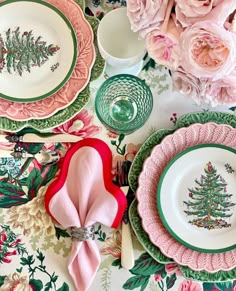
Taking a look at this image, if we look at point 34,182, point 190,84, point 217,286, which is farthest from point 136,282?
point 190,84

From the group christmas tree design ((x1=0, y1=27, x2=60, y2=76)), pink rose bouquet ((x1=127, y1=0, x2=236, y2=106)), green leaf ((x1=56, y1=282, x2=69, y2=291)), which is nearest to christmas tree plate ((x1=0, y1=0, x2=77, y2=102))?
christmas tree design ((x1=0, y1=27, x2=60, y2=76))

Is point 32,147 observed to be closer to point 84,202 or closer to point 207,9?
point 84,202

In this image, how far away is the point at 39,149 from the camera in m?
1.01

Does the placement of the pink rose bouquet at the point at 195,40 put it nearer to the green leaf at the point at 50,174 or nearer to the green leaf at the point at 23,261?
the green leaf at the point at 50,174

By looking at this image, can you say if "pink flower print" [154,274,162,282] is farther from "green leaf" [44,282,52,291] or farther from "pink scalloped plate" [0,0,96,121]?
"pink scalloped plate" [0,0,96,121]

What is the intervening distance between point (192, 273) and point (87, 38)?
0.45 metres

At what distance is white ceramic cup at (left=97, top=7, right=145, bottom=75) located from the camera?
101 centimetres

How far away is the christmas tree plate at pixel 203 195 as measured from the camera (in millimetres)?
993

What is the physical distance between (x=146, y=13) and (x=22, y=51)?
1.00ft

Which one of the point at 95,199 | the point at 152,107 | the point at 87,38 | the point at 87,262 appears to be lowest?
the point at 87,262

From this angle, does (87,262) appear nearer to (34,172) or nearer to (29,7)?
(34,172)

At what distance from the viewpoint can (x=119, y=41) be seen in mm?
1031

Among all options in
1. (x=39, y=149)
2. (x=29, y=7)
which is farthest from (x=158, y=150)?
(x=29, y=7)

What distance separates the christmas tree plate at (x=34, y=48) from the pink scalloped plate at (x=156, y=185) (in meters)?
0.22
